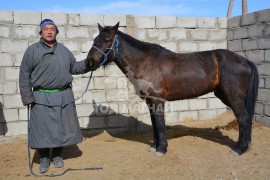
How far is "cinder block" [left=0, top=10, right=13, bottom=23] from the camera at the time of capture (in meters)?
5.37

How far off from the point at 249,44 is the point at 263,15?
27.3 inches

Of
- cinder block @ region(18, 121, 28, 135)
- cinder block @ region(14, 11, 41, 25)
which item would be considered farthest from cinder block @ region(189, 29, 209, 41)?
cinder block @ region(18, 121, 28, 135)

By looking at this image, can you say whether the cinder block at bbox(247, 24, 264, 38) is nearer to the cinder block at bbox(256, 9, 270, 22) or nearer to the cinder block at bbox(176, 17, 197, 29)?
the cinder block at bbox(256, 9, 270, 22)

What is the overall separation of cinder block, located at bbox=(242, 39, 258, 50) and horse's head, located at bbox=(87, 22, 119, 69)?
3.39 metres

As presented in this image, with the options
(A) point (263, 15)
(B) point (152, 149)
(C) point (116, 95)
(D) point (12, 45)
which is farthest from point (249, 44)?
(D) point (12, 45)

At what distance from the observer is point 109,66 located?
6.05 meters

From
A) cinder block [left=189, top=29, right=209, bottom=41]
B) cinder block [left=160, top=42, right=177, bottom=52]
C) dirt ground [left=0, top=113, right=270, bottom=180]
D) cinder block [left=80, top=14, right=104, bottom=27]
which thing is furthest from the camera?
cinder block [left=189, top=29, right=209, bottom=41]

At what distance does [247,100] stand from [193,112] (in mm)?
2546

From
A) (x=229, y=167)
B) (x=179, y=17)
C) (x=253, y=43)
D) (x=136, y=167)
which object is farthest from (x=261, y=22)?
(x=136, y=167)

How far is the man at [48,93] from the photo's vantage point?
3.86 metres

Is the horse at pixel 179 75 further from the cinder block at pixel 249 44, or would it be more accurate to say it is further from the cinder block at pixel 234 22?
the cinder block at pixel 234 22

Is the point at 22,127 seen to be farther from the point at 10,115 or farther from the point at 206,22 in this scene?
the point at 206,22

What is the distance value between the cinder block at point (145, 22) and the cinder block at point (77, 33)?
113 centimetres

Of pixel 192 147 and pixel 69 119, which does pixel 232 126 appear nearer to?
pixel 192 147
